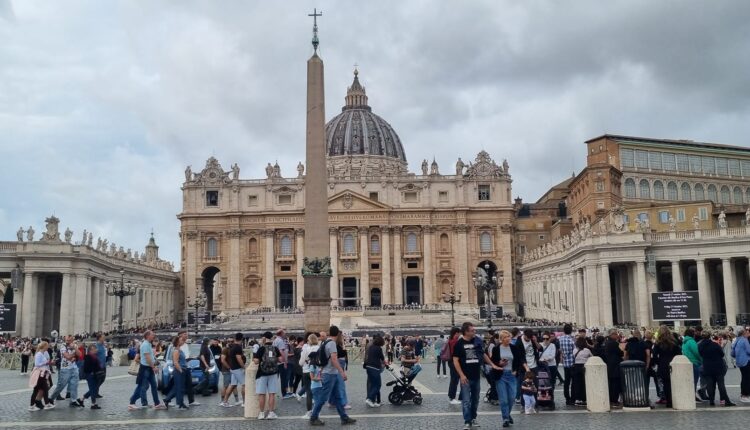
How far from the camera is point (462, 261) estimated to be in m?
82.3

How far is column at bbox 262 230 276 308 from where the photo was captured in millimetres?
81812

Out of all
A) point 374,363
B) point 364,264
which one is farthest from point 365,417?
point 364,264

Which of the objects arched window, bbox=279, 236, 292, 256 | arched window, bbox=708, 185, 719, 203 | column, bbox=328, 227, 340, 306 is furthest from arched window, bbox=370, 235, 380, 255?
arched window, bbox=708, 185, 719, 203

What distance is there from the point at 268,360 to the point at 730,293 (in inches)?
1332

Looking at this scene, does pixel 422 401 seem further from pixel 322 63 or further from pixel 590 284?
pixel 590 284

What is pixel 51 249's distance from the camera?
4519cm

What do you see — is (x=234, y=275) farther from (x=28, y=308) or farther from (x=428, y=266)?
(x=28, y=308)

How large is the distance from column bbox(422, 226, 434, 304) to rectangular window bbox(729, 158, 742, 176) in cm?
3077

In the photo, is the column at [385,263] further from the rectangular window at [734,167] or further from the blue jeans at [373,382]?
the blue jeans at [373,382]

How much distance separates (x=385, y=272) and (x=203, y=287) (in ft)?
68.8

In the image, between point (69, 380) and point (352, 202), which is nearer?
point (69, 380)

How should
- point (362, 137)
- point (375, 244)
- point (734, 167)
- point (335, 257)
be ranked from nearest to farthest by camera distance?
point (734, 167) < point (335, 257) < point (375, 244) < point (362, 137)

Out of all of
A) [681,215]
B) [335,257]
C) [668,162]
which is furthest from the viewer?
[335,257]

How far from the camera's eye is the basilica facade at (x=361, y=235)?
82.3 meters
